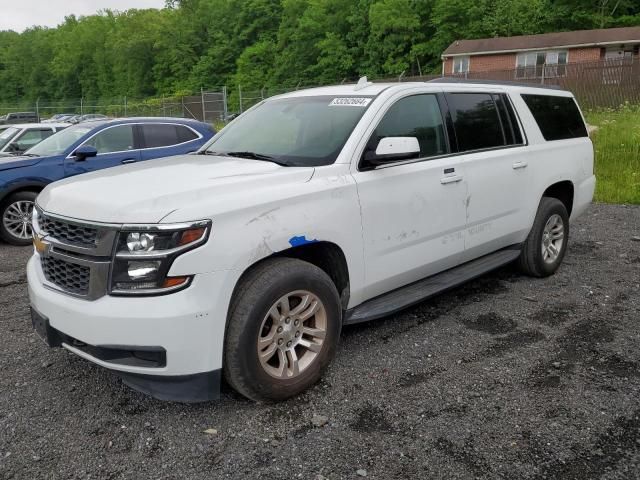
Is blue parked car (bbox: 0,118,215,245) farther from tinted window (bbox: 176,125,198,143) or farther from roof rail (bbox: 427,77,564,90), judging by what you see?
roof rail (bbox: 427,77,564,90)

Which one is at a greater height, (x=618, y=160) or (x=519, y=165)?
(x=519, y=165)

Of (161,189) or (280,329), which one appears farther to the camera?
(280,329)

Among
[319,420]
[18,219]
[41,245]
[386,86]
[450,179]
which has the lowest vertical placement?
[319,420]

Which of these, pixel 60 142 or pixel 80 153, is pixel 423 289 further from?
pixel 60 142

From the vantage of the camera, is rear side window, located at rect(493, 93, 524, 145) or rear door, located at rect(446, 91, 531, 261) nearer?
rear door, located at rect(446, 91, 531, 261)

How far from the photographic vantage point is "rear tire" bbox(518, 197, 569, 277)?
5.25 m

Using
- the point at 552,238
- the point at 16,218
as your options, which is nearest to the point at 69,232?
the point at 552,238

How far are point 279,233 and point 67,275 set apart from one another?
1171mm

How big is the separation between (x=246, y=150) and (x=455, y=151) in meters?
1.61

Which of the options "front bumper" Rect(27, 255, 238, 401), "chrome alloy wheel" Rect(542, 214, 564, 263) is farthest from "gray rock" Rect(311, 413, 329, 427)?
"chrome alloy wheel" Rect(542, 214, 564, 263)

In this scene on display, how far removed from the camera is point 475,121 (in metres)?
4.59

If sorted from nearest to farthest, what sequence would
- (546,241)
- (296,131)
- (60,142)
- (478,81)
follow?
(296,131)
(478,81)
(546,241)
(60,142)

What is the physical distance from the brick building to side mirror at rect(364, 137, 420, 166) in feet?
122

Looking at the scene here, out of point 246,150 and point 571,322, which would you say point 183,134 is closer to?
point 246,150
